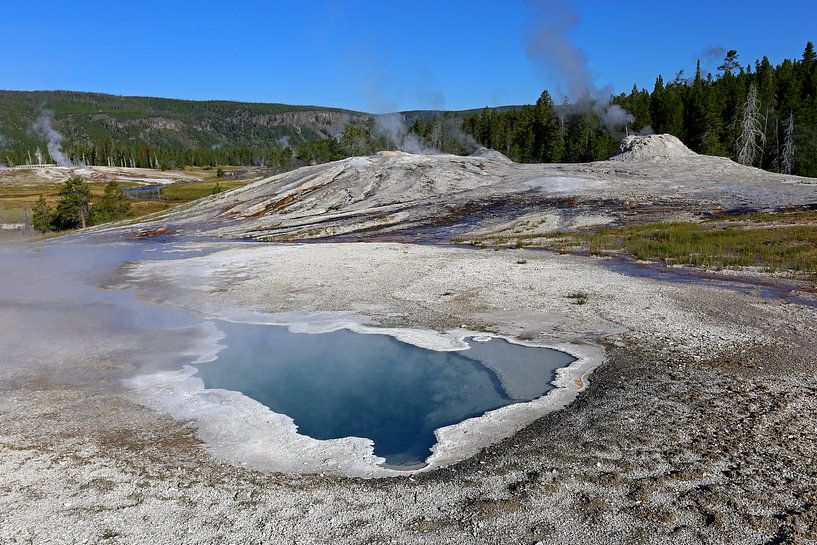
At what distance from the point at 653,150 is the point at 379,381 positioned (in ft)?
138

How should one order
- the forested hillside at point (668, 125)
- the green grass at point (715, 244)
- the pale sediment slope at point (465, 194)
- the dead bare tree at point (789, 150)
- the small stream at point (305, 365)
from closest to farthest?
1. the small stream at point (305, 365)
2. the green grass at point (715, 244)
3. the pale sediment slope at point (465, 194)
4. the dead bare tree at point (789, 150)
5. the forested hillside at point (668, 125)

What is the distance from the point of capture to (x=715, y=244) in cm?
2278

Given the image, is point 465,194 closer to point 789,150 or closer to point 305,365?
point 305,365

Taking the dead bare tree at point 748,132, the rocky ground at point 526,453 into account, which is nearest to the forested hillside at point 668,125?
the dead bare tree at point 748,132

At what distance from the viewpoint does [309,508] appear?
6.01m

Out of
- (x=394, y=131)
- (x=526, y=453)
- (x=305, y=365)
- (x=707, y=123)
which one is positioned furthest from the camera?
(x=394, y=131)

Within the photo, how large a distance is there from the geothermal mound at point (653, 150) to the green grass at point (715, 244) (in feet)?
59.0

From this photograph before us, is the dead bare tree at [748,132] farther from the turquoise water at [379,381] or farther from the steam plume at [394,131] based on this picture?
the steam plume at [394,131]

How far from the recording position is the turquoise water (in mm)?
8133

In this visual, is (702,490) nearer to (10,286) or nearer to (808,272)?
(808,272)

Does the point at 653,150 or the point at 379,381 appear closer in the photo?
the point at 379,381

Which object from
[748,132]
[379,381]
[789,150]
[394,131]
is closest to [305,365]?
[379,381]

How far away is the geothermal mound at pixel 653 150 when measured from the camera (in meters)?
44.3

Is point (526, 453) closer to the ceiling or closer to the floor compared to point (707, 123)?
closer to the floor
